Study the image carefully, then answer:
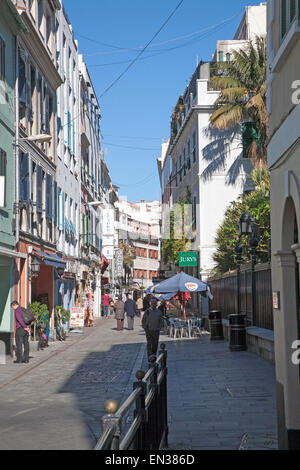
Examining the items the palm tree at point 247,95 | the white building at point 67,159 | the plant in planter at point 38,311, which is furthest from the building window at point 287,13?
the palm tree at point 247,95

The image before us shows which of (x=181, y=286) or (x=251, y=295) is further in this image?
(x=181, y=286)

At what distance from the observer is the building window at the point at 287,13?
7157 millimetres

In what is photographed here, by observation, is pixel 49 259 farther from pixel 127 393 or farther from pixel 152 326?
pixel 127 393

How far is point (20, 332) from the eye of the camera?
1794 centimetres

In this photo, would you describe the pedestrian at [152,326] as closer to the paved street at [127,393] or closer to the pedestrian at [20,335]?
the paved street at [127,393]

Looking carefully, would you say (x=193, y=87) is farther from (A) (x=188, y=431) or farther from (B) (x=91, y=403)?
(A) (x=188, y=431)

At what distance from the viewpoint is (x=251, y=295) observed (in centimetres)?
1994

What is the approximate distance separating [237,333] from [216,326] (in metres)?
4.80

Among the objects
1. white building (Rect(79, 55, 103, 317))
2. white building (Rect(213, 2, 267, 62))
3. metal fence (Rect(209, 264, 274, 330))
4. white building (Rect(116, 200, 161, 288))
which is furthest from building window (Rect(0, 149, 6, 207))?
white building (Rect(116, 200, 161, 288))

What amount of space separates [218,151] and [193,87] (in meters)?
5.35

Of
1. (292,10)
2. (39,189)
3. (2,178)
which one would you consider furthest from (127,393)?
(39,189)
